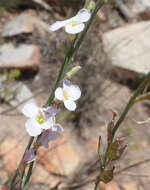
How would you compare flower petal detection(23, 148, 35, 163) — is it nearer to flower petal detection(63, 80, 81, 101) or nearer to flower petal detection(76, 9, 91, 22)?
flower petal detection(63, 80, 81, 101)

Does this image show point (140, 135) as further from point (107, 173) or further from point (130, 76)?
point (107, 173)

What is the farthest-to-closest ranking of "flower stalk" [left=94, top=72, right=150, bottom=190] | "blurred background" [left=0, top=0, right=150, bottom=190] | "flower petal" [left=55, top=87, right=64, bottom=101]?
"blurred background" [left=0, top=0, right=150, bottom=190] → "flower petal" [left=55, top=87, right=64, bottom=101] → "flower stalk" [left=94, top=72, right=150, bottom=190]

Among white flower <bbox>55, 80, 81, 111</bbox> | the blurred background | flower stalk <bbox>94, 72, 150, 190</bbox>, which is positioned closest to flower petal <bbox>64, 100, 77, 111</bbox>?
white flower <bbox>55, 80, 81, 111</bbox>

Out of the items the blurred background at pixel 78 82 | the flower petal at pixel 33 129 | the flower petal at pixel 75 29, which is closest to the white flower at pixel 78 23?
the flower petal at pixel 75 29

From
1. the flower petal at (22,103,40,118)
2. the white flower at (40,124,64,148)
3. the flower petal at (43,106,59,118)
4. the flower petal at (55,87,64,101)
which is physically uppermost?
the flower petal at (55,87,64,101)

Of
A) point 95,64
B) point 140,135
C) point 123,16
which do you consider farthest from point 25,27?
point 140,135

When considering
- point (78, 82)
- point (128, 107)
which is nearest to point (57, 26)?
point (128, 107)

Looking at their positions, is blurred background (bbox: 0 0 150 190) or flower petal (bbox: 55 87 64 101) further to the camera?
blurred background (bbox: 0 0 150 190)

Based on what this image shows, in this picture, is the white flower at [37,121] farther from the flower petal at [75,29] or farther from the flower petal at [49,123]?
the flower petal at [75,29]
